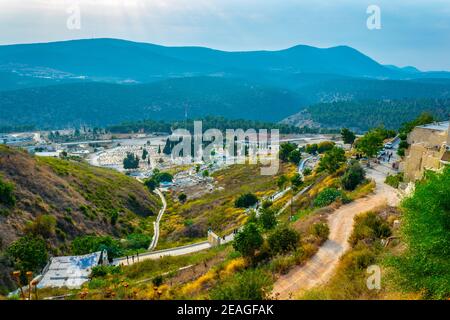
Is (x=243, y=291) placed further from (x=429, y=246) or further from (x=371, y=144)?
(x=371, y=144)

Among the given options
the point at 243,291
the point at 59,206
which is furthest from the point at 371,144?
the point at 243,291

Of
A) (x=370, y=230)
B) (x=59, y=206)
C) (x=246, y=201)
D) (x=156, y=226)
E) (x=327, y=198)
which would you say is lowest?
(x=156, y=226)

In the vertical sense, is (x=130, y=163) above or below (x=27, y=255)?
below

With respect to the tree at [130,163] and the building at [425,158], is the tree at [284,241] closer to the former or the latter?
the building at [425,158]

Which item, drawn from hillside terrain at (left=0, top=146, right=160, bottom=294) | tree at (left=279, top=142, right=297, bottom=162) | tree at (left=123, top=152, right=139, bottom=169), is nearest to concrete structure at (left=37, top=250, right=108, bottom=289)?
hillside terrain at (left=0, top=146, right=160, bottom=294)

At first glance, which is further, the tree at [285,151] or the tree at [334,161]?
the tree at [285,151]

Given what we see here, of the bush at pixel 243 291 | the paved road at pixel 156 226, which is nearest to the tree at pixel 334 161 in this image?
the paved road at pixel 156 226

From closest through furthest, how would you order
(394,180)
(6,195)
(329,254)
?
(329,254), (394,180), (6,195)
